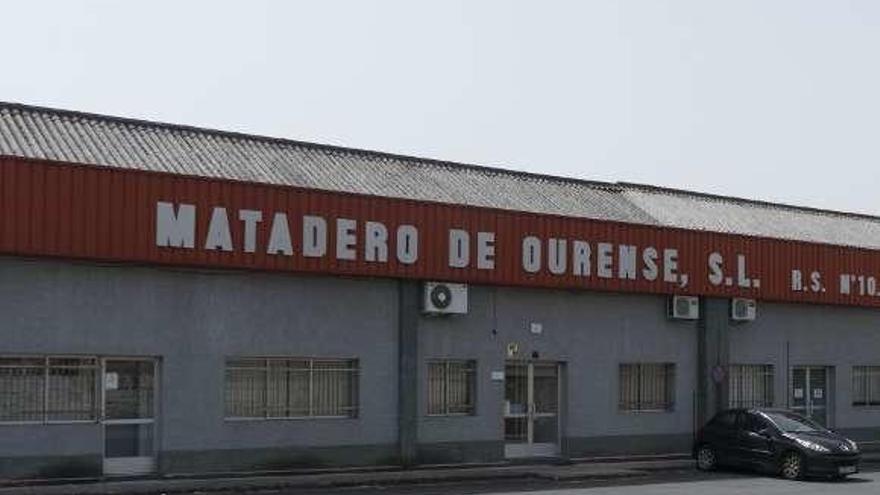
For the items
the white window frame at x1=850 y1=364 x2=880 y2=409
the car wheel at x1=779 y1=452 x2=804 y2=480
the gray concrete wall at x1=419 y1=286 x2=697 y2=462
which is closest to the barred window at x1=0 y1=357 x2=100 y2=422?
the gray concrete wall at x1=419 y1=286 x2=697 y2=462

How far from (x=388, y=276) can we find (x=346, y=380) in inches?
85.6

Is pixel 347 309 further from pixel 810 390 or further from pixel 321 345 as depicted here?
pixel 810 390

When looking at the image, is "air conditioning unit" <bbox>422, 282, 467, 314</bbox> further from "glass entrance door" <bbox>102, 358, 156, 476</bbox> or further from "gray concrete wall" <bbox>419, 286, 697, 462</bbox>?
"glass entrance door" <bbox>102, 358, 156, 476</bbox>

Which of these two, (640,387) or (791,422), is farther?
(640,387)

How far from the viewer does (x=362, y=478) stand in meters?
23.0

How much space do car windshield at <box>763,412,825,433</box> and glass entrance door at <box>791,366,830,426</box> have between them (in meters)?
6.78

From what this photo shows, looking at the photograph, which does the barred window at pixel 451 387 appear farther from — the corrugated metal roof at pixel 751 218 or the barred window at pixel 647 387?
the corrugated metal roof at pixel 751 218

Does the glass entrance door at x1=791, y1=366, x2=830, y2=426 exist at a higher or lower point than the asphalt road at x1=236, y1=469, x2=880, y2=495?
higher

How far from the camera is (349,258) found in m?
24.2

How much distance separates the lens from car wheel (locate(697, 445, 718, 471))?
27.4 meters

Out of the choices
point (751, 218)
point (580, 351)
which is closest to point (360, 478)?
point (580, 351)

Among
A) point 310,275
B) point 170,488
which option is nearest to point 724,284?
point 310,275

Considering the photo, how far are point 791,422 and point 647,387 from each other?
434 centimetres

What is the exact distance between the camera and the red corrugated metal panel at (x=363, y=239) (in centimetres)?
2072
